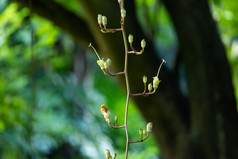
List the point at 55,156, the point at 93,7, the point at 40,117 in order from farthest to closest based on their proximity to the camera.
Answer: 1. the point at 55,156
2. the point at 40,117
3. the point at 93,7

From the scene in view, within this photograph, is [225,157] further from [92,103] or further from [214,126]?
[92,103]

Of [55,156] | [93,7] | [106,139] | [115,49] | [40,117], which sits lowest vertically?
[55,156]

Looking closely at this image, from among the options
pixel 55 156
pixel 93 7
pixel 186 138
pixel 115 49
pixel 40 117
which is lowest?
pixel 55 156

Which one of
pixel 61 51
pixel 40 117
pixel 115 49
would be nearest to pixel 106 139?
pixel 40 117

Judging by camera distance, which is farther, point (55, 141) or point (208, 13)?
point (55, 141)

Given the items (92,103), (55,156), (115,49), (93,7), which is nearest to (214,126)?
(115,49)

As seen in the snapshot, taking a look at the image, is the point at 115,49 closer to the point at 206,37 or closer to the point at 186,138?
the point at 206,37

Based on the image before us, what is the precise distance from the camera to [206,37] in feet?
3.85

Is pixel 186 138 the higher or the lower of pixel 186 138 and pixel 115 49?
the lower

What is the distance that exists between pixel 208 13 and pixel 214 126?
16.0 inches

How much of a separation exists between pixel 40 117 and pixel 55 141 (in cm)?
22

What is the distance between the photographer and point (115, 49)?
3.79ft

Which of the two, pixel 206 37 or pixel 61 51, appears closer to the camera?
pixel 206 37

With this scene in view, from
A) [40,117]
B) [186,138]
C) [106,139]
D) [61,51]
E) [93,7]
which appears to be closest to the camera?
[93,7]
